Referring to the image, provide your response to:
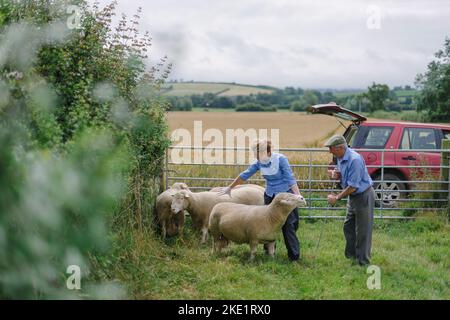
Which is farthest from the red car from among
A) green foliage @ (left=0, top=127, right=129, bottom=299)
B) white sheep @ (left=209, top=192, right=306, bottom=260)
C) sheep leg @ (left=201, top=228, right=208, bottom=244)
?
green foliage @ (left=0, top=127, right=129, bottom=299)

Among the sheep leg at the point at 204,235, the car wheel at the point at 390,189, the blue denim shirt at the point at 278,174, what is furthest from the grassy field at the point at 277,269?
the car wheel at the point at 390,189

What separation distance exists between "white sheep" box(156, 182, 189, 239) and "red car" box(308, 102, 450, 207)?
4.16 m

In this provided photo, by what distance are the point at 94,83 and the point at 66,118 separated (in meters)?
1.23

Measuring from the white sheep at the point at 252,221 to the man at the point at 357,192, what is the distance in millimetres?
676

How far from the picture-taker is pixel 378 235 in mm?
10836

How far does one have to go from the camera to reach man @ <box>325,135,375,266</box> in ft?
27.2

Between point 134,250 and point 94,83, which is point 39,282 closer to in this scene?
point 134,250

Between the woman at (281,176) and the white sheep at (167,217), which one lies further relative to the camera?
the white sheep at (167,217)

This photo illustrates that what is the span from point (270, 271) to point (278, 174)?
1.47 m

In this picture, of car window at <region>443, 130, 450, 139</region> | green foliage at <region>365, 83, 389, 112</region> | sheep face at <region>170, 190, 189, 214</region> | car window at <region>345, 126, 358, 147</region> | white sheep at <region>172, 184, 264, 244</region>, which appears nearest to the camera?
sheep face at <region>170, 190, 189, 214</region>

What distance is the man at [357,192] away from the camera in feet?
27.2

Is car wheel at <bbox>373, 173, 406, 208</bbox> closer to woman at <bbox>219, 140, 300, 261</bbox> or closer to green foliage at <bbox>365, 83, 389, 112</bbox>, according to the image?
woman at <bbox>219, 140, 300, 261</bbox>

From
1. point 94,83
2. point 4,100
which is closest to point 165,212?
point 94,83

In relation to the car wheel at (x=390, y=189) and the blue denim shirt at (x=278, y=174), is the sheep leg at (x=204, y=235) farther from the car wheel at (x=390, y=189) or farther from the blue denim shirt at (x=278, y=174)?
the car wheel at (x=390, y=189)
